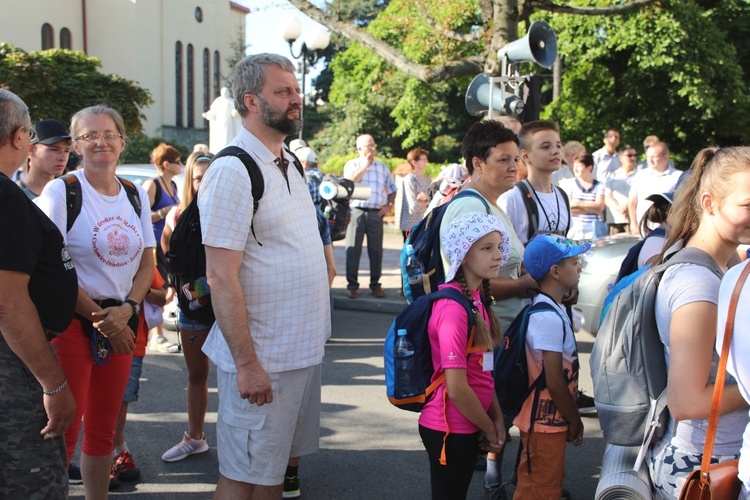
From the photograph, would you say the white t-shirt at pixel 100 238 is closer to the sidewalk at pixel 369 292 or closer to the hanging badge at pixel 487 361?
the hanging badge at pixel 487 361

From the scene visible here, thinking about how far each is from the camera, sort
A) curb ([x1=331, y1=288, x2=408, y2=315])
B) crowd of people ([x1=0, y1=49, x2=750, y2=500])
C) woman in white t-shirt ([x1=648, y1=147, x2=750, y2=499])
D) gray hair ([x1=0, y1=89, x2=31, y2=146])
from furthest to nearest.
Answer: curb ([x1=331, y1=288, x2=408, y2=315]) → gray hair ([x1=0, y1=89, x2=31, y2=146]) → crowd of people ([x1=0, y1=49, x2=750, y2=500]) → woman in white t-shirt ([x1=648, y1=147, x2=750, y2=499])

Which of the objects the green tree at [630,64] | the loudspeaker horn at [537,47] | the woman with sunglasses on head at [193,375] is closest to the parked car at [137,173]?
the green tree at [630,64]

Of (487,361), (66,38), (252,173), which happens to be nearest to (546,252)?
(487,361)

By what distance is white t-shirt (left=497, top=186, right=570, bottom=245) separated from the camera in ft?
15.3

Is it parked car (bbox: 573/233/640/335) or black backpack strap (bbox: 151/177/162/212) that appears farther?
black backpack strap (bbox: 151/177/162/212)

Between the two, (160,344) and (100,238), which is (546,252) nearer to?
(100,238)

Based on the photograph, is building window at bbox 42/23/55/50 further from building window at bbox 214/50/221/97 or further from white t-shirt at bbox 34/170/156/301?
white t-shirt at bbox 34/170/156/301

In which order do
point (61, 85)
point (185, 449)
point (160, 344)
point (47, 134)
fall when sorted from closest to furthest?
point (47, 134), point (185, 449), point (160, 344), point (61, 85)

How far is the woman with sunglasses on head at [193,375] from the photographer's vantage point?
4.43 metres

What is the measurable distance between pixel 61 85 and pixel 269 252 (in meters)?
21.4

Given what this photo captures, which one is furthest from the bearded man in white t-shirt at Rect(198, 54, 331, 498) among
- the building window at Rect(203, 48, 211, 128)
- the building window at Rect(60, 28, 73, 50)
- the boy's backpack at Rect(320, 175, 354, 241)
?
the building window at Rect(203, 48, 211, 128)

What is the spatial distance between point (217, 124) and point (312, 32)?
12.3ft

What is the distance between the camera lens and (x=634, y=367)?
2.52 metres

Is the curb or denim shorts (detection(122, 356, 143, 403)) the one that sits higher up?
denim shorts (detection(122, 356, 143, 403))
